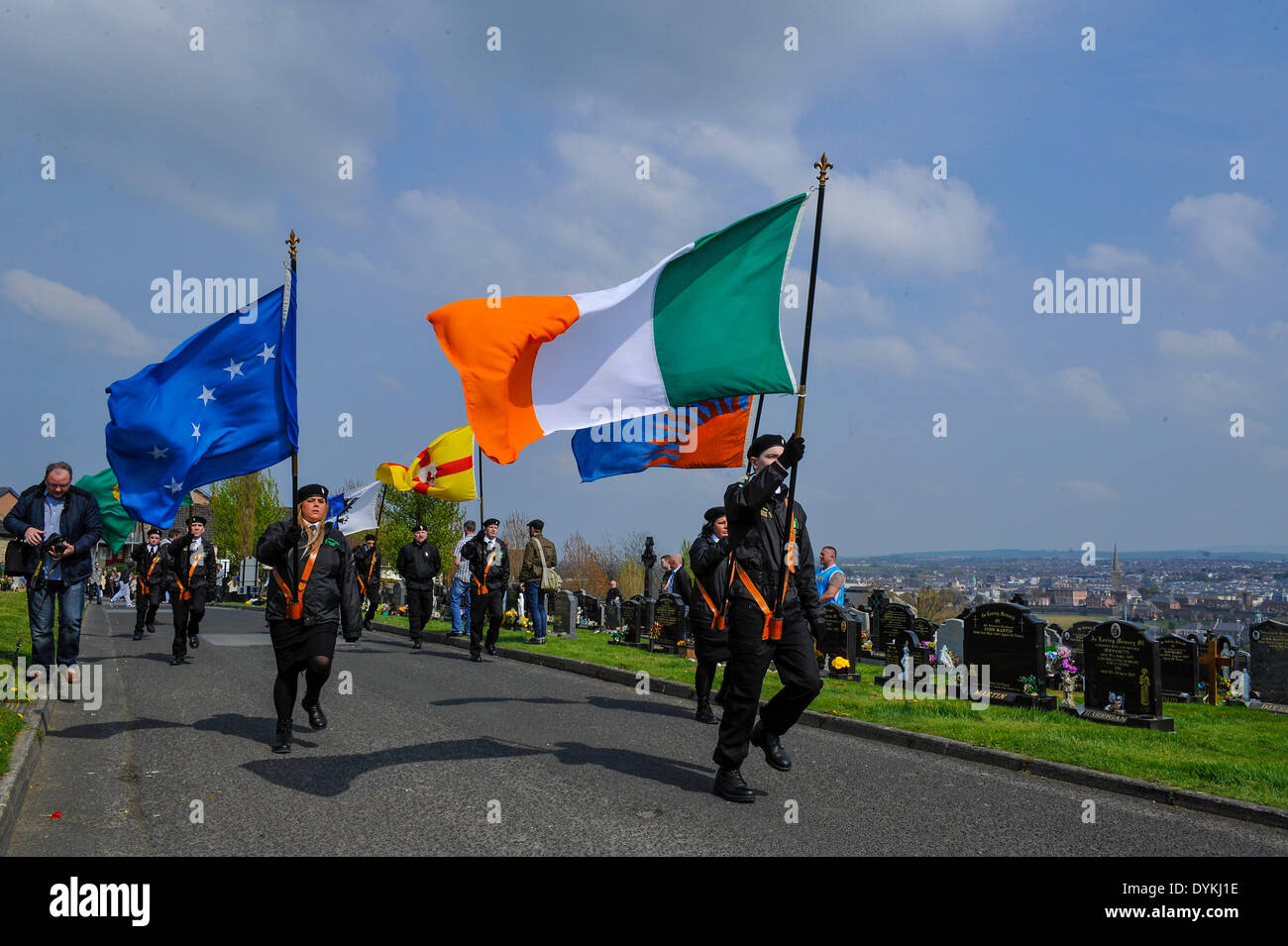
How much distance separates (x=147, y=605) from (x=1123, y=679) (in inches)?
620

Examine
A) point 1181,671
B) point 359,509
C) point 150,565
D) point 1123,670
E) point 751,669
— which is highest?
point 359,509

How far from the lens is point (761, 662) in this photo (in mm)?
5879

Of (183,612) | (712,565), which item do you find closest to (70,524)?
(183,612)

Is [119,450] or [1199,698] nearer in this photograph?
[119,450]

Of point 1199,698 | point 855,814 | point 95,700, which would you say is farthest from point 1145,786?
point 95,700


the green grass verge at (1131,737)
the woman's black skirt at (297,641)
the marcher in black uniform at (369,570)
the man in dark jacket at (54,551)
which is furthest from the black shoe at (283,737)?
the marcher in black uniform at (369,570)

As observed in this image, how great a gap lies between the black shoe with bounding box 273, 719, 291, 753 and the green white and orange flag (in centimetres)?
252

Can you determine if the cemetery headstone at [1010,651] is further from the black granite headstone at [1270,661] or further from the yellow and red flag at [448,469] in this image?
the yellow and red flag at [448,469]

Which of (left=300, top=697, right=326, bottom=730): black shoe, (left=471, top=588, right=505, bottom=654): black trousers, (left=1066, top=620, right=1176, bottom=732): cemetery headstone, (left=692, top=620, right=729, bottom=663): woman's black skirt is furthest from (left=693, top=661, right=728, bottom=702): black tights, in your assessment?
(left=471, top=588, right=505, bottom=654): black trousers

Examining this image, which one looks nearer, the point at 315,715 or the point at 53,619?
the point at 315,715

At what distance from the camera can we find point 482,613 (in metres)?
14.5

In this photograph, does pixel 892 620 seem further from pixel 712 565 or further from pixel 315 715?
pixel 315 715
